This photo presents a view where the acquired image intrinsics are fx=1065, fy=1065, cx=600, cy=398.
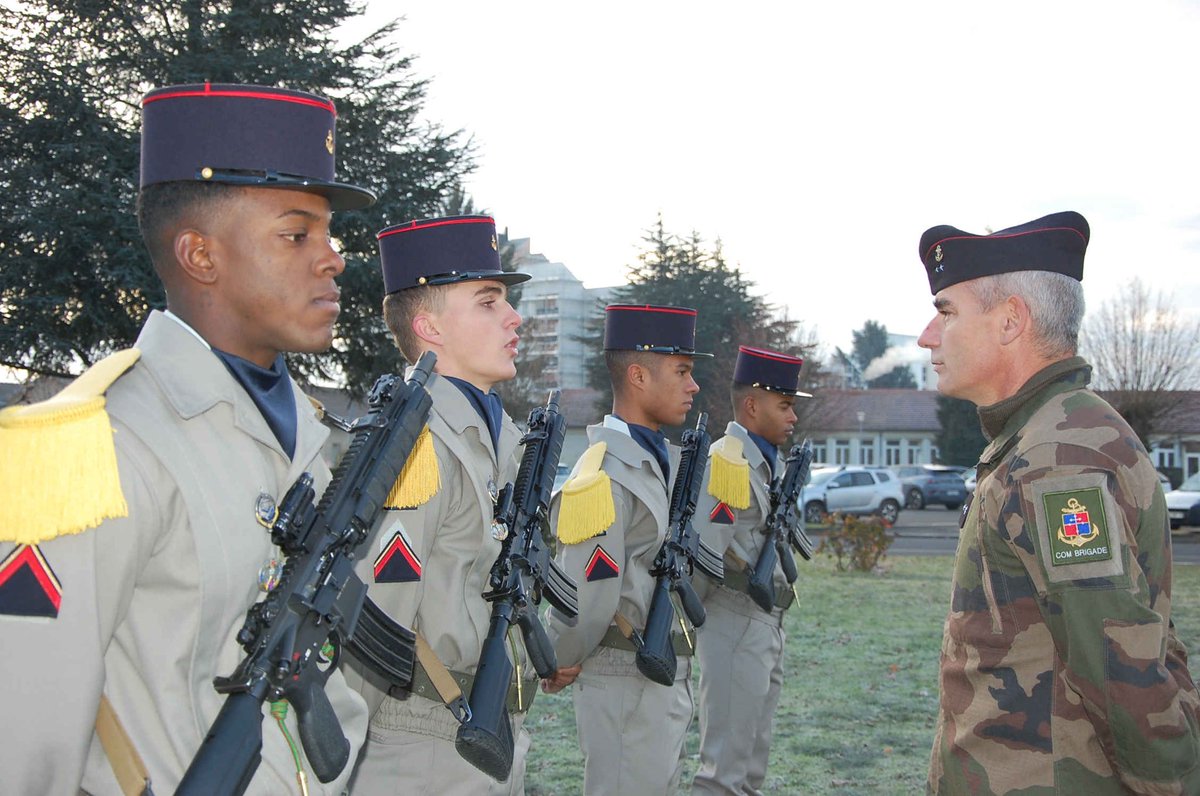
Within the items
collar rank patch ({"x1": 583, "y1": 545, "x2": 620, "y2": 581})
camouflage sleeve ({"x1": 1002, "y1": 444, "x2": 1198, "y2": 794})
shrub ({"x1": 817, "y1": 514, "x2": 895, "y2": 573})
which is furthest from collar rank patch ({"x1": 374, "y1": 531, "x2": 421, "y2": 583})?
shrub ({"x1": 817, "y1": 514, "x2": 895, "y2": 573})

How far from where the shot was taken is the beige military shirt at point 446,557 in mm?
3213

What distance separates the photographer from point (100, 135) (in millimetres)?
17156

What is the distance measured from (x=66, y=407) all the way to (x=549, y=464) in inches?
87.0

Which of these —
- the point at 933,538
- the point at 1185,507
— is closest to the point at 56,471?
the point at 933,538

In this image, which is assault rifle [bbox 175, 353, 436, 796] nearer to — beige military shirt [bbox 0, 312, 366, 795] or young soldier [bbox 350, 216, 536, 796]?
beige military shirt [bbox 0, 312, 366, 795]

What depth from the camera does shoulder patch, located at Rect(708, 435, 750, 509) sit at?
6.09 m

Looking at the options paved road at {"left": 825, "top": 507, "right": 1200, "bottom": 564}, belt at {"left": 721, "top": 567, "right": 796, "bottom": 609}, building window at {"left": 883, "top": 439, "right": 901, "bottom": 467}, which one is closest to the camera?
belt at {"left": 721, "top": 567, "right": 796, "bottom": 609}

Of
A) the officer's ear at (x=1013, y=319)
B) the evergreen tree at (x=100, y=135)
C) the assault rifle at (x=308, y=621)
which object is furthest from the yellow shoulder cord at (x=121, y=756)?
the evergreen tree at (x=100, y=135)

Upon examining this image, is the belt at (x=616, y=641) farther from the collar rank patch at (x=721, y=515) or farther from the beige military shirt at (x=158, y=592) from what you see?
the beige military shirt at (x=158, y=592)

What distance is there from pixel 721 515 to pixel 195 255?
4.16 m

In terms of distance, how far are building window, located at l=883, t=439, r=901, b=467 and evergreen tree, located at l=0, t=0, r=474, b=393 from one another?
4745cm

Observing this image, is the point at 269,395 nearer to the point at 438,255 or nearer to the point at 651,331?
the point at 438,255

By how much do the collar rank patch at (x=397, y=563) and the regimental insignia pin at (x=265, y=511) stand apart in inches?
37.5

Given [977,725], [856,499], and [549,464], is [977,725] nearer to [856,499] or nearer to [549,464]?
[549,464]
